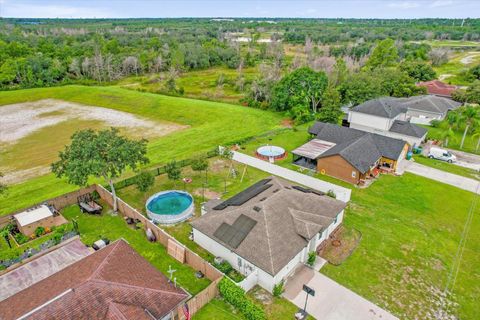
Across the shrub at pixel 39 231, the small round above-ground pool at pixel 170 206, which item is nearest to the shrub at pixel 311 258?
the small round above-ground pool at pixel 170 206

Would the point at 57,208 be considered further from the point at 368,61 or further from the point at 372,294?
the point at 368,61

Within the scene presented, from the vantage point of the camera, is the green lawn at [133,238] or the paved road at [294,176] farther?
the paved road at [294,176]

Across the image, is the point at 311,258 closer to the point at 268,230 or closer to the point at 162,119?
the point at 268,230

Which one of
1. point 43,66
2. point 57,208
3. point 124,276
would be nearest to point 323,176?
point 124,276

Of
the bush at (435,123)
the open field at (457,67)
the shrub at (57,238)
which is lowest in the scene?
the shrub at (57,238)

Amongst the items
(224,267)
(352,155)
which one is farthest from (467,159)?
(224,267)

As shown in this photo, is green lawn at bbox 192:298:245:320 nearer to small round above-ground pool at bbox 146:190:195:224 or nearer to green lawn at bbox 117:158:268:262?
green lawn at bbox 117:158:268:262

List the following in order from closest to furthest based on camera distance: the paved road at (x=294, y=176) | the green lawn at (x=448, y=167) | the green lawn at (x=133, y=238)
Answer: the green lawn at (x=133, y=238), the paved road at (x=294, y=176), the green lawn at (x=448, y=167)

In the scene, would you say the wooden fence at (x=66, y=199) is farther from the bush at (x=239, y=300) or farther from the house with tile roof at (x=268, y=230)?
the bush at (x=239, y=300)
